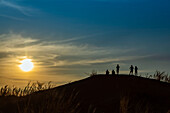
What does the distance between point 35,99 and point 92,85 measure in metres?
2.87

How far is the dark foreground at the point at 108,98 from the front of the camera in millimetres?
9234

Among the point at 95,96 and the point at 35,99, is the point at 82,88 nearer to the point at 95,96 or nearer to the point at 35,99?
the point at 95,96

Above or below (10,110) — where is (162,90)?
above

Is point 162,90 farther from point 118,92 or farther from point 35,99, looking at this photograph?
point 35,99

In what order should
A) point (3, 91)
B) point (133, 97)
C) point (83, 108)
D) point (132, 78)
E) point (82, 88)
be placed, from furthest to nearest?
1. point (3, 91)
2. point (132, 78)
3. point (82, 88)
4. point (133, 97)
5. point (83, 108)

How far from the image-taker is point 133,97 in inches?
406

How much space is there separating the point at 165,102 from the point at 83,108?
348 centimetres

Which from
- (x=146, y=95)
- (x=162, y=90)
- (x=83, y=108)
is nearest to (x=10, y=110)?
(x=83, y=108)

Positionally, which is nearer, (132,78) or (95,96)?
(95,96)

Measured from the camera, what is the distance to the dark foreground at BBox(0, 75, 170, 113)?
9234mm

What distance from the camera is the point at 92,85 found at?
39.6 feet

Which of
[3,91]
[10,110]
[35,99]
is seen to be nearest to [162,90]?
[35,99]

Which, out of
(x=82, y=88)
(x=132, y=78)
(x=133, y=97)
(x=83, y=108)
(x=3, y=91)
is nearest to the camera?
(x=83, y=108)

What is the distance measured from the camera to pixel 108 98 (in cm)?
1027
